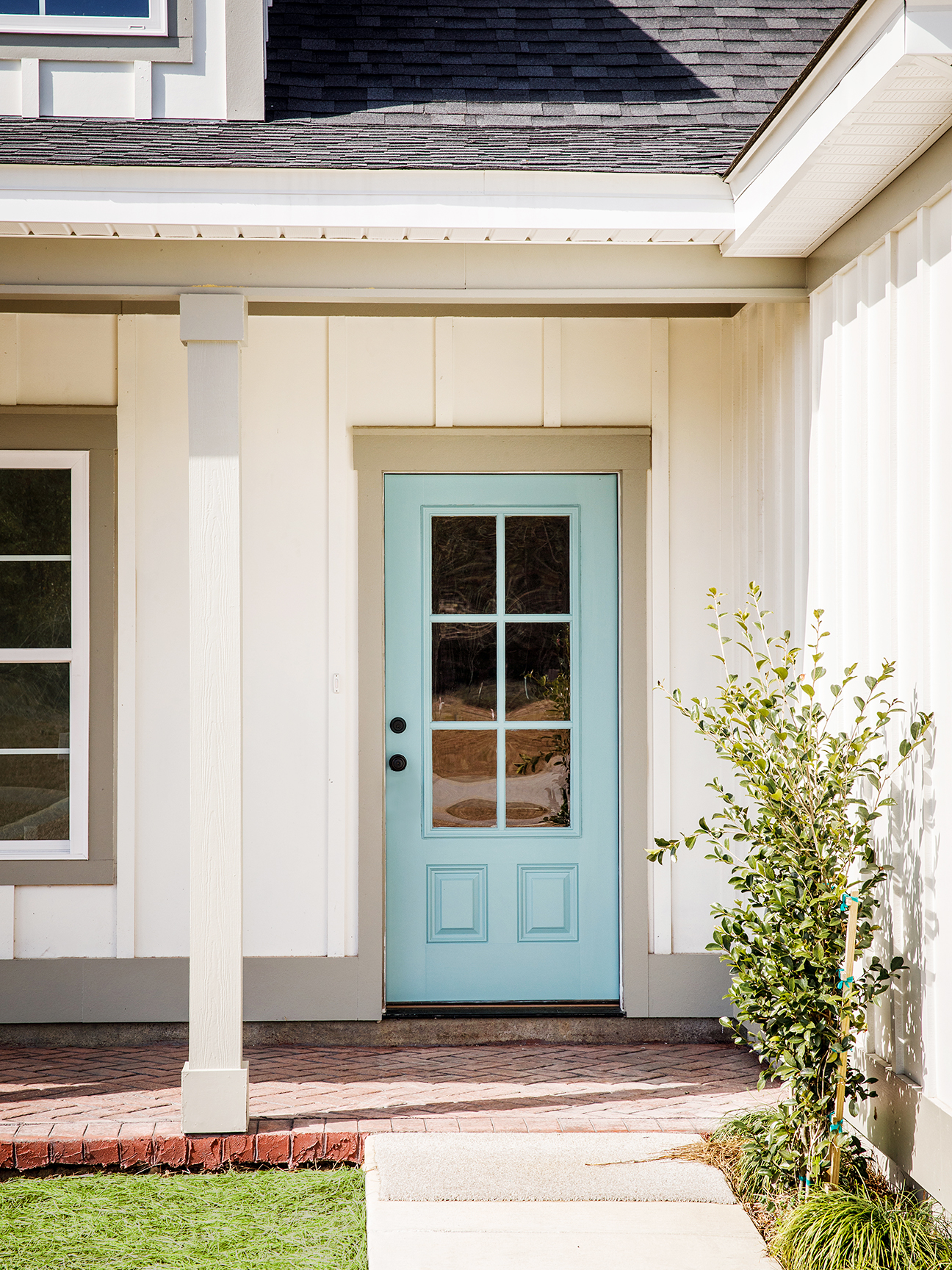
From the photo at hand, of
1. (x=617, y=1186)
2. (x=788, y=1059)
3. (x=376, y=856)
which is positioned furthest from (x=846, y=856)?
(x=376, y=856)

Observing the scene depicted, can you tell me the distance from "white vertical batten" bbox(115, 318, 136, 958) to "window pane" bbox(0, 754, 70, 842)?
242 mm

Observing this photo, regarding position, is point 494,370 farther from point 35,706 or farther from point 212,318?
point 35,706

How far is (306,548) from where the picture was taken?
459 centimetres

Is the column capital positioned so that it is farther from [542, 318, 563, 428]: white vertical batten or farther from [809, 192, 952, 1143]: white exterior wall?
[809, 192, 952, 1143]: white exterior wall

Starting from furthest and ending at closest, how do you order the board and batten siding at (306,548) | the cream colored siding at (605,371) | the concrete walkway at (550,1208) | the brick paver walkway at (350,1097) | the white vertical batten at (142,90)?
the cream colored siding at (605,371)
the board and batten siding at (306,548)
the white vertical batten at (142,90)
the brick paver walkway at (350,1097)
the concrete walkway at (550,1208)

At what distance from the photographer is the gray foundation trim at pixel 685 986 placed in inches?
178

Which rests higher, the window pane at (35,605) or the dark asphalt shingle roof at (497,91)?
the dark asphalt shingle roof at (497,91)

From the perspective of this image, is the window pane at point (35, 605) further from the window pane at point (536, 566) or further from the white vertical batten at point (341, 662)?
the window pane at point (536, 566)

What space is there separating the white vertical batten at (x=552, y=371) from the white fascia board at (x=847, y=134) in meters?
1.21

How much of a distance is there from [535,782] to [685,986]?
1.03m

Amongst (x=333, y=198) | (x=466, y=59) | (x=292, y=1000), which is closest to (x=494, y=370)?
(x=466, y=59)

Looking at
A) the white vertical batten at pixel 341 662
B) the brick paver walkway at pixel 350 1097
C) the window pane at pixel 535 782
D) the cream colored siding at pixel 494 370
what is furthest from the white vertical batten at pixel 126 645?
the window pane at pixel 535 782

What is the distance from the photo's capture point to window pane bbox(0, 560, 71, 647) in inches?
180

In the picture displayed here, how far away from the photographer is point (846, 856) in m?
2.97
